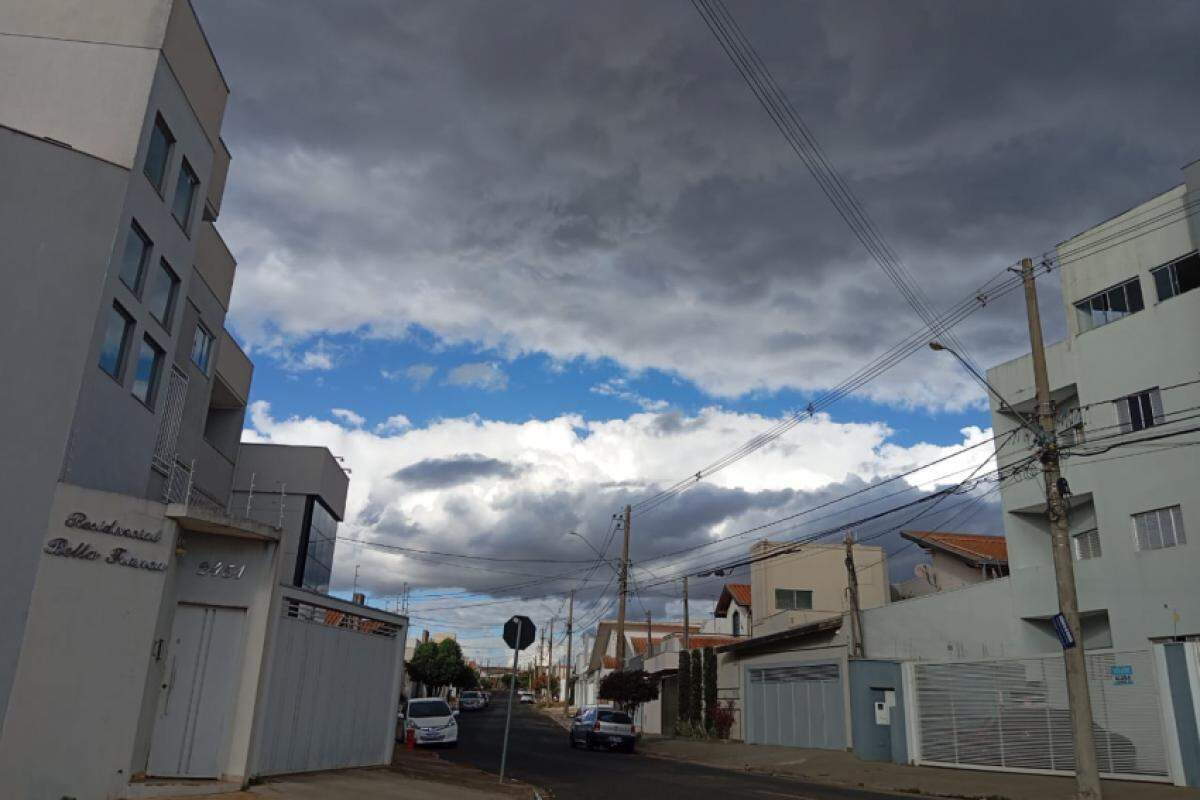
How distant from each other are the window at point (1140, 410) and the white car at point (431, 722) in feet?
73.9

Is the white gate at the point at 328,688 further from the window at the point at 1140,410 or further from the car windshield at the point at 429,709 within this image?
the window at the point at 1140,410

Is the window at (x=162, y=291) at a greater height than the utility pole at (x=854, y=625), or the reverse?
the window at (x=162, y=291)

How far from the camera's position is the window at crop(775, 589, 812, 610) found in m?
51.1

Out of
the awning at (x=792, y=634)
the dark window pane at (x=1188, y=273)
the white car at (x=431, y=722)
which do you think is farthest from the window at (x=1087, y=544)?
the white car at (x=431, y=722)

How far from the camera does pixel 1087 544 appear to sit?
28016mm

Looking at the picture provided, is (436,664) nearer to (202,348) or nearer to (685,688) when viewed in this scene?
(685,688)

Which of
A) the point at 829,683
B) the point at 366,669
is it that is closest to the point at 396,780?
the point at 366,669

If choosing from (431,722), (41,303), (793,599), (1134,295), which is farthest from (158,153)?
(793,599)

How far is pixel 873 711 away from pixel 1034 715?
249 inches

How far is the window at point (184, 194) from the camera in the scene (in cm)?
1811

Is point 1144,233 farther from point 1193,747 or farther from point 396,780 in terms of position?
point 396,780

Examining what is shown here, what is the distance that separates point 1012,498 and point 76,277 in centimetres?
2812

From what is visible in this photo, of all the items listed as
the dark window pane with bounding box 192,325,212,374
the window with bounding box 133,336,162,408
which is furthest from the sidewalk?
the dark window pane with bounding box 192,325,212,374

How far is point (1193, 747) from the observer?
1864 cm
